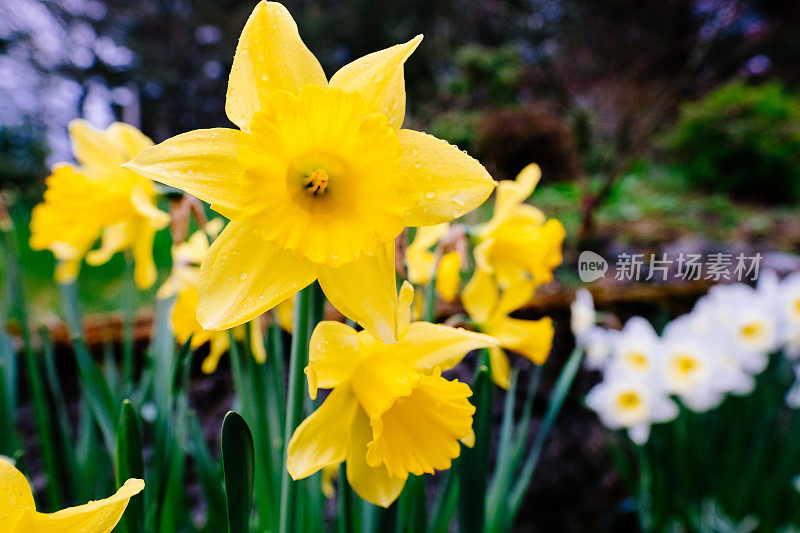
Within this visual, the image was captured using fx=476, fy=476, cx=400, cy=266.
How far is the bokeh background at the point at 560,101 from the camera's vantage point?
229 centimetres

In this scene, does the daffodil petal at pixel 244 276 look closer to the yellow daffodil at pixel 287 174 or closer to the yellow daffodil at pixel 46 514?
the yellow daffodil at pixel 287 174

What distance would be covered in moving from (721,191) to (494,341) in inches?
168

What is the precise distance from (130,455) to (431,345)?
0.25 metres

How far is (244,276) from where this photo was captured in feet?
0.95

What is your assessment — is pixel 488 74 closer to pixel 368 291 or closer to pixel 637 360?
pixel 637 360

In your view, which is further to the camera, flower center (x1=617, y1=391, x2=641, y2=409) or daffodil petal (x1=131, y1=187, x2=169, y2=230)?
flower center (x1=617, y1=391, x2=641, y2=409)

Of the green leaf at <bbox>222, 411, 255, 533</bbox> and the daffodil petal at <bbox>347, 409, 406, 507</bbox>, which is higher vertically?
the green leaf at <bbox>222, 411, 255, 533</bbox>

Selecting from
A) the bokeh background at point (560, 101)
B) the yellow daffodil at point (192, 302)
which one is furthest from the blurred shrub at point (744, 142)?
the yellow daffodil at point (192, 302)

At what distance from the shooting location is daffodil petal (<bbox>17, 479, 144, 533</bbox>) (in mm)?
256

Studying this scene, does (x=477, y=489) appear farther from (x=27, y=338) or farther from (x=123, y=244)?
(x=27, y=338)

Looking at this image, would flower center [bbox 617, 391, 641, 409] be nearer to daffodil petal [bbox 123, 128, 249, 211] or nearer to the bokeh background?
the bokeh background

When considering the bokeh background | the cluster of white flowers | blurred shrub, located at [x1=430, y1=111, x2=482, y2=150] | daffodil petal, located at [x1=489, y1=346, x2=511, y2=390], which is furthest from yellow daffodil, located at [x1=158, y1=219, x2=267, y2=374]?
blurred shrub, located at [x1=430, y1=111, x2=482, y2=150]

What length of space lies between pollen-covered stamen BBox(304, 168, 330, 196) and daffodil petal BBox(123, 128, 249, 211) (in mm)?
62

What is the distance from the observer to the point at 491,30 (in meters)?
5.70
